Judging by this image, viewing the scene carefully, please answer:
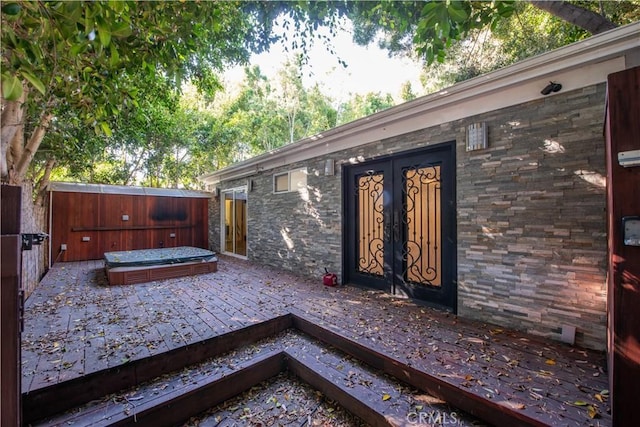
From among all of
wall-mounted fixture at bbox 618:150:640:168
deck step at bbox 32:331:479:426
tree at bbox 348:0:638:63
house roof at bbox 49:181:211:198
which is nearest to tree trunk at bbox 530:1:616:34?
tree at bbox 348:0:638:63

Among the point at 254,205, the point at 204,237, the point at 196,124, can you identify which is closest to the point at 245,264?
the point at 254,205

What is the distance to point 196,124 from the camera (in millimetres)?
12633

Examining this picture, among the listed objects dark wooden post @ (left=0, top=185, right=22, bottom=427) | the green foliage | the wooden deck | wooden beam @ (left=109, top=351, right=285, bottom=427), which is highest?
the green foliage

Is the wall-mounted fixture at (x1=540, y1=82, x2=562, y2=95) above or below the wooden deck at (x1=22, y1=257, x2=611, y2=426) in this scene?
above

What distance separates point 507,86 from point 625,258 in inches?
90.4

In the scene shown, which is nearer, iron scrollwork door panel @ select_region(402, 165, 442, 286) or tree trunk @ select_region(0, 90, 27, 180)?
tree trunk @ select_region(0, 90, 27, 180)

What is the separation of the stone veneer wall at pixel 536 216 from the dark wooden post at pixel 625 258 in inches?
50.1

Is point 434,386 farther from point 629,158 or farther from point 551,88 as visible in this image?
point 551,88

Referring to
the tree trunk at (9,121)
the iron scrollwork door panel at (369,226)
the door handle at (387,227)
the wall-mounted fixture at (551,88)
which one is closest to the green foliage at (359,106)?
the iron scrollwork door panel at (369,226)

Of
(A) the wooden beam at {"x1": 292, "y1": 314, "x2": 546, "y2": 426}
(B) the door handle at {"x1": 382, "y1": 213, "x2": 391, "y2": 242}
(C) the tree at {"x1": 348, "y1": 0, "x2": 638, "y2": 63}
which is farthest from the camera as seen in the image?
(B) the door handle at {"x1": 382, "y1": 213, "x2": 391, "y2": 242}

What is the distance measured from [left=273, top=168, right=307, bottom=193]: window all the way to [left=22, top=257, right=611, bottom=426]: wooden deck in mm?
2351

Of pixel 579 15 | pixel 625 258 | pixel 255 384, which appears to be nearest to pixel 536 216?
pixel 625 258

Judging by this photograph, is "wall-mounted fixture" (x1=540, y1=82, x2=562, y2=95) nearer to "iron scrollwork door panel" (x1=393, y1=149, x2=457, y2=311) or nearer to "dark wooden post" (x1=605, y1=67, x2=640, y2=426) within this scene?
"iron scrollwork door panel" (x1=393, y1=149, x2=457, y2=311)

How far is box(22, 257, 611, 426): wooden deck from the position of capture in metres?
2.03
